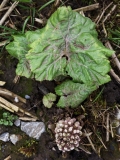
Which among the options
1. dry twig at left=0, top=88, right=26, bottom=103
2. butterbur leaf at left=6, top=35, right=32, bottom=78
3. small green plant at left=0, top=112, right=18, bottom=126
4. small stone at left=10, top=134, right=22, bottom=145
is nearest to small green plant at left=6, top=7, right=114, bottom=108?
butterbur leaf at left=6, top=35, right=32, bottom=78

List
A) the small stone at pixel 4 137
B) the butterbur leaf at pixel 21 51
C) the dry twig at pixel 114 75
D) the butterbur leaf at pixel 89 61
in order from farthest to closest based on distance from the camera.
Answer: the small stone at pixel 4 137
the dry twig at pixel 114 75
the butterbur leaf at pixel 21 51
the butterbur leaf at pixel 89 61

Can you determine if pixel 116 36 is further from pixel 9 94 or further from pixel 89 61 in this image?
pixel 9 94

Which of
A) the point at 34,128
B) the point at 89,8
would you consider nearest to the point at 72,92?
the point at 34,128

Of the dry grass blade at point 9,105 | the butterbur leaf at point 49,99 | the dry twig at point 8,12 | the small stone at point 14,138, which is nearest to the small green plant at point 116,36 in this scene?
the butterbur leaf at point 49,99

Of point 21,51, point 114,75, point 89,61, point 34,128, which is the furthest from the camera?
point 34,128

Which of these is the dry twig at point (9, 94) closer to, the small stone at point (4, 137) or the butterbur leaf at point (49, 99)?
the butterbur leaf at point (49, 99)

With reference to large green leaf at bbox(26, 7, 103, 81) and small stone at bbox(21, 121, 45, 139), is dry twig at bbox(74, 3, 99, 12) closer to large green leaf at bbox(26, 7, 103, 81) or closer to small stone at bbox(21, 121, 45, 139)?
large green leaf at bbox(26, 7, 103, 81)

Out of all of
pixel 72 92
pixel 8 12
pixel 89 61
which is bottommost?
pixel 72 92
